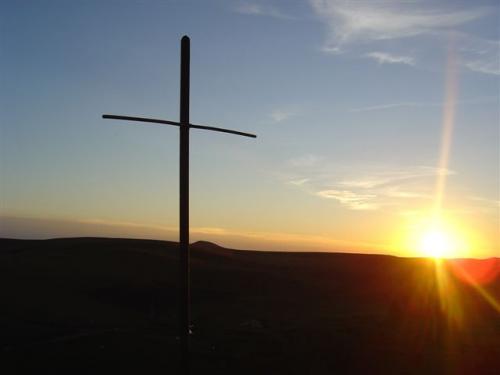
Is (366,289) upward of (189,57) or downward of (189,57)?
downward

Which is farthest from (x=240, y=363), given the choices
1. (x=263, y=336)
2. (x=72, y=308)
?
(x=72, y=308)

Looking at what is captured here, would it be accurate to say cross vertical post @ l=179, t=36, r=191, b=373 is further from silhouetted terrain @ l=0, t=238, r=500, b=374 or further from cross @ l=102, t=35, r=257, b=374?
silhouetted terrain @ l=0, t=238, r=500, b=374

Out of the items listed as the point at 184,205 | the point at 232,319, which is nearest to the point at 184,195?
the point at 184,205

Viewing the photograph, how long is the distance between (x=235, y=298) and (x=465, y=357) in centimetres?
2022

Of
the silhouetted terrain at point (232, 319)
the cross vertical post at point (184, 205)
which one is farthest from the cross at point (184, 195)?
the silhouetted terrain at point (232, 319)

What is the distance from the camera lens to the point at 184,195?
1027 centimetres

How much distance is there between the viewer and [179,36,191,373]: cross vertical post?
1018 cm

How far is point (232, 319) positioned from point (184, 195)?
18.5 m

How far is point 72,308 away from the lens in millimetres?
27672

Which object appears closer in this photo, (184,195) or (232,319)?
(184,195)

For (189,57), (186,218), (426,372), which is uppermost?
(189,57)

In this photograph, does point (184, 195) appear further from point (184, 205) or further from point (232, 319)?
point (232, 319)

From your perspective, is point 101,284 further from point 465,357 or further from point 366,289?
point 465,357

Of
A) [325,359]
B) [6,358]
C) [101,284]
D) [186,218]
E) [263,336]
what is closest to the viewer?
[186,218]
